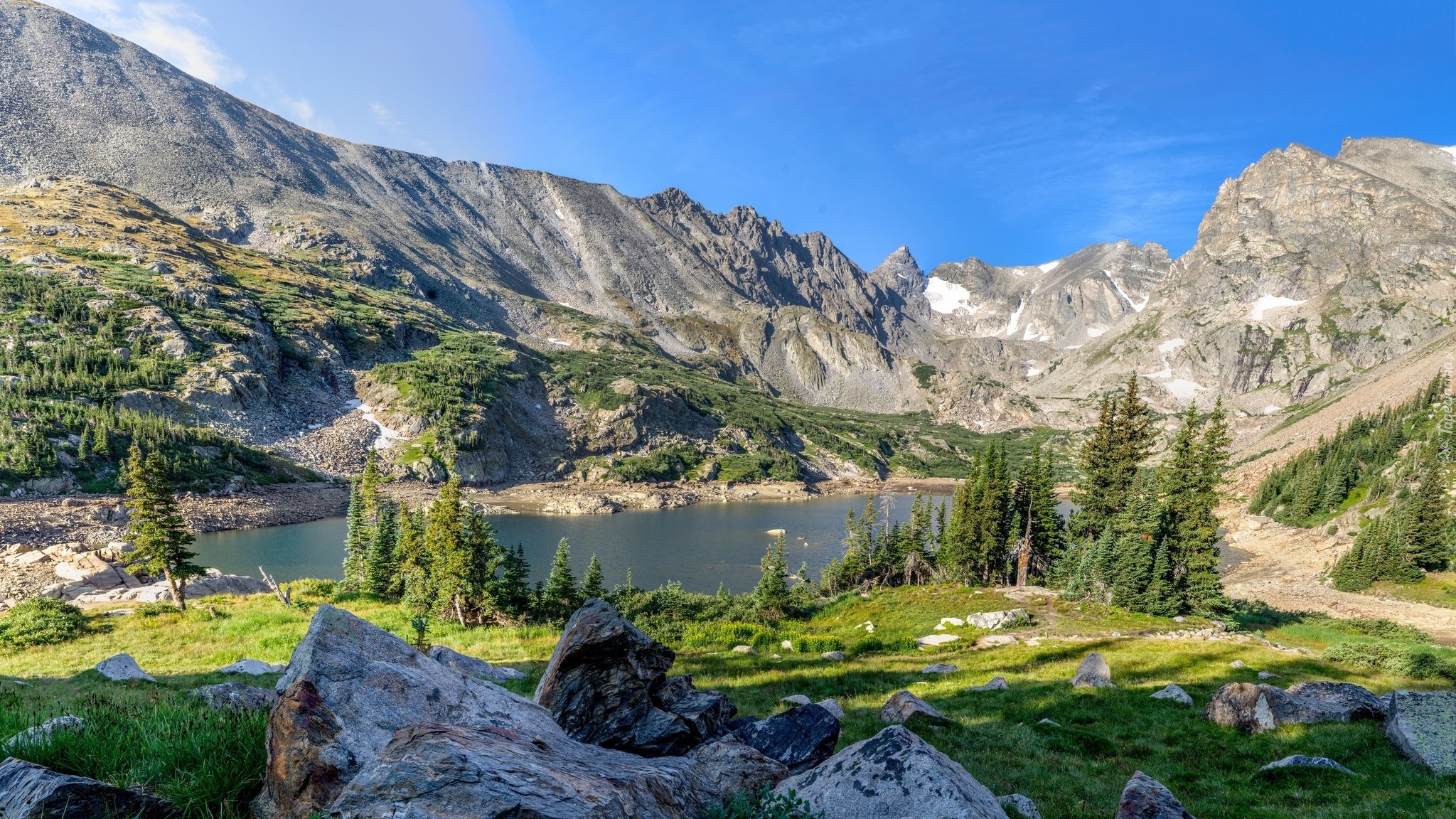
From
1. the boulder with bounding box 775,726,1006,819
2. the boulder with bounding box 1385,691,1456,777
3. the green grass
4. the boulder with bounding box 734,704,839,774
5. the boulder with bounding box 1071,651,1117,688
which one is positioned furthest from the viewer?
the boulder with bounding box 1071,651,1117,688

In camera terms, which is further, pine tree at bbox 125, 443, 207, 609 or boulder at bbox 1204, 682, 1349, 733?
pine tree at bbox 125, 443, 207, 609

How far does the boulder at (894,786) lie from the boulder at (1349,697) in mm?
15033

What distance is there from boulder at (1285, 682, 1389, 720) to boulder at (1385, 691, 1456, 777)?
121cm

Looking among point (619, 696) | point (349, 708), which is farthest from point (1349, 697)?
point (349, 708)

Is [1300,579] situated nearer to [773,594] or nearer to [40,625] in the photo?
[773,594]

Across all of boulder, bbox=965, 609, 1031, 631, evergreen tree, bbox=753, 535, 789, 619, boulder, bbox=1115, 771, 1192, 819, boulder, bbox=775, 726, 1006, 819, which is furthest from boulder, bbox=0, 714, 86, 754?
evergreen tree, bbox=753, 535, 789, 619

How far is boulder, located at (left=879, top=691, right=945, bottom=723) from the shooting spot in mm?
14734

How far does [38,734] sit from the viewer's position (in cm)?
603

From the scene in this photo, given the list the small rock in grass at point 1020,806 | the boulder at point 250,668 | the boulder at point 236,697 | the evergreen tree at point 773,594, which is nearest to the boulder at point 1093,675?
the small rock in grass at point 1020,806

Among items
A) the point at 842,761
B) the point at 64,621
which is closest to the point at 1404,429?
the point at 842,761

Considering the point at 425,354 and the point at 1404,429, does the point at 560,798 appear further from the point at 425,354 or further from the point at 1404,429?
the point at 425,354

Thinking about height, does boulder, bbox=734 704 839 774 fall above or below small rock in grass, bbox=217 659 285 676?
above

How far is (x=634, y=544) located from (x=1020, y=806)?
88.1 meters

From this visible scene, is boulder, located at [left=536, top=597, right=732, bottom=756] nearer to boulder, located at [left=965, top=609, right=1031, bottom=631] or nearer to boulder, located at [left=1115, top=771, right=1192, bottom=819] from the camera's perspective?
boulder, located at [left=1115, top=771, right=1192, bottom=819]
